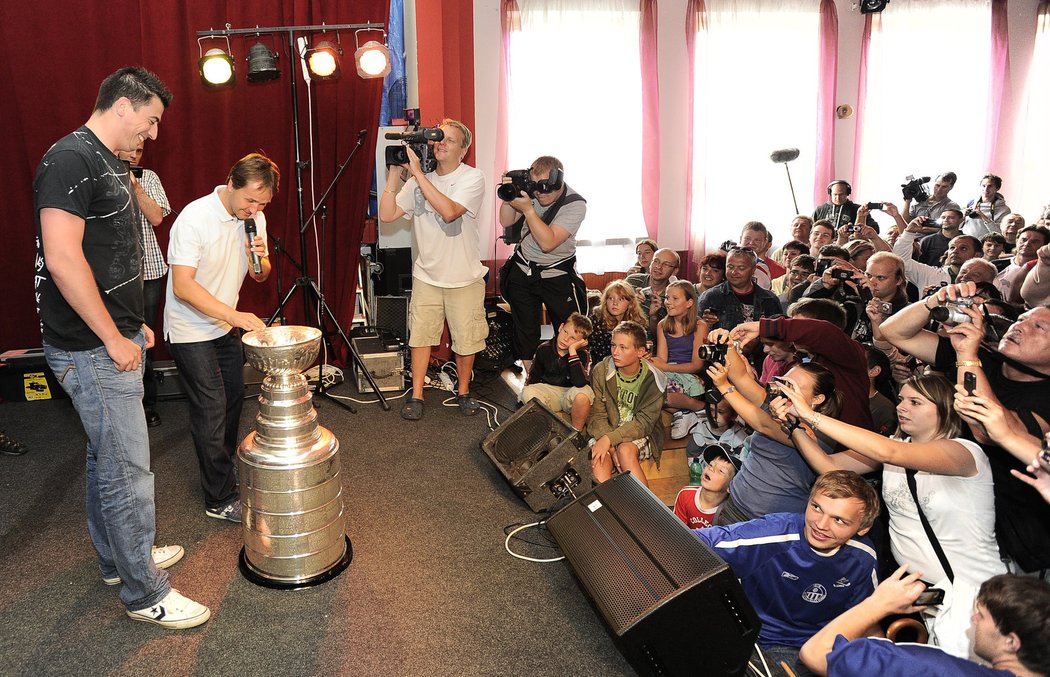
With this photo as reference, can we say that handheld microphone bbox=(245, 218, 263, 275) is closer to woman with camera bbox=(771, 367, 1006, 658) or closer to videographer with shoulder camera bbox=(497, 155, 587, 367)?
videographer with shoulder camera bbox=(497, 155, 587, 367)

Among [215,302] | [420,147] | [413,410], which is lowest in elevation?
[413,410]

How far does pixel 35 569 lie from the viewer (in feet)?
8.68

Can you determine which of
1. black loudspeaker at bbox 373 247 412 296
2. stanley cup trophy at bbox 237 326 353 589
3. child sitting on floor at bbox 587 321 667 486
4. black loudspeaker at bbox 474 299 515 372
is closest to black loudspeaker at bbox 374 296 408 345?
black loudspeaker at bbox 373 247 412 296

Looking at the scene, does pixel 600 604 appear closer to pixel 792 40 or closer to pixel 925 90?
pixel 792 40

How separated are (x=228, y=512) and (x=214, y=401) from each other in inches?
18.8

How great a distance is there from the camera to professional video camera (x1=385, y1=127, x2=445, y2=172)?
3.89 m

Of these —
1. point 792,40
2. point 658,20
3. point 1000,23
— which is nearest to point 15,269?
point 658,20

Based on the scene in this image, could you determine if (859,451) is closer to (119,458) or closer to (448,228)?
(119,458)

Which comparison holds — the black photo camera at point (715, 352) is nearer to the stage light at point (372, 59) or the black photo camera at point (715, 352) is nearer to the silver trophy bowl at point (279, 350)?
the silver trophy bowl at point (279, 350)

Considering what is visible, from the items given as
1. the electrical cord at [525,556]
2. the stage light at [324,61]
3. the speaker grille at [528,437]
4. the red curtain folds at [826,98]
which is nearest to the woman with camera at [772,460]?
the electrical cord at [525,556]

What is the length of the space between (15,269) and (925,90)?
25.7 feet

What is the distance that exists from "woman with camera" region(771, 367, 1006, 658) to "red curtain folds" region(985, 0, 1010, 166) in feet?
22.2

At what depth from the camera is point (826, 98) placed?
23.7ft

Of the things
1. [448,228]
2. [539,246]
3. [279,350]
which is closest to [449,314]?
[448,228]
